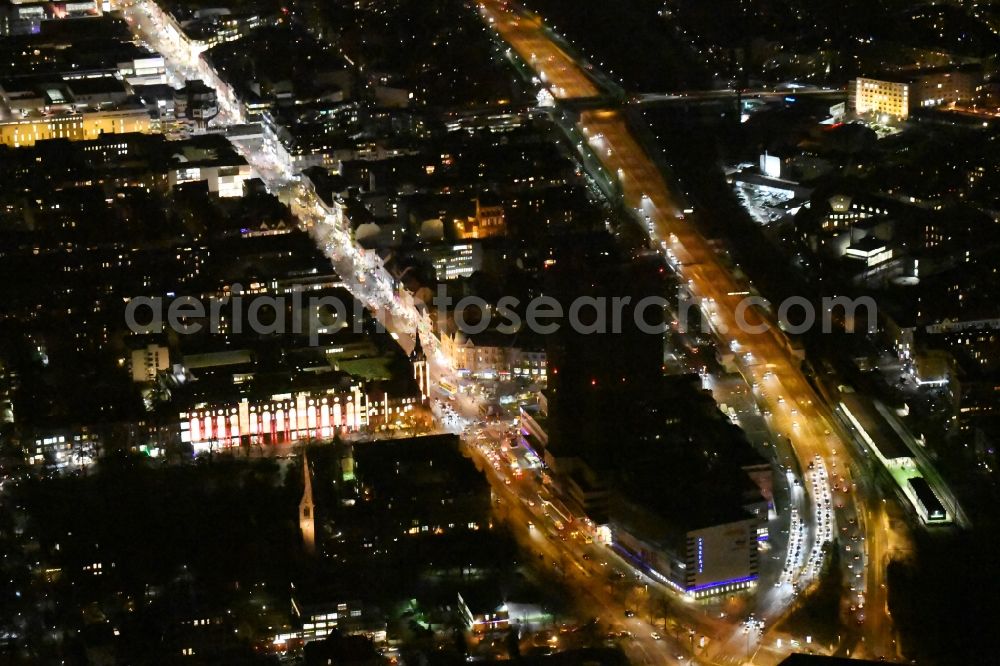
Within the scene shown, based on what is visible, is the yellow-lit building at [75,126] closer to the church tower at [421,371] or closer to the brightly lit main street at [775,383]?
the brightly lit main street at [775,383]

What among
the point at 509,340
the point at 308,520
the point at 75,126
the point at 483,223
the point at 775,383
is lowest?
the point at 308,520

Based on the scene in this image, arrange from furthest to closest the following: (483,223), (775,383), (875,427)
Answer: (483,223)
(775,383)
(875,427)

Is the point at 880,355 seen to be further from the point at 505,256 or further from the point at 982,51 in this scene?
the point at 982,51

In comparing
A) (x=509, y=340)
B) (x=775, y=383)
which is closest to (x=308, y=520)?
(x=509, y=340)

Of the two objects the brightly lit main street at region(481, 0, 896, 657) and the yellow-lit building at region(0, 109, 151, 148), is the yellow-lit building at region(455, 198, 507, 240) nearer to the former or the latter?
the brightly lit main street at region(481, 0, 896, 657)

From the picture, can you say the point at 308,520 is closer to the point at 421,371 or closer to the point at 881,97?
the point at 421,371

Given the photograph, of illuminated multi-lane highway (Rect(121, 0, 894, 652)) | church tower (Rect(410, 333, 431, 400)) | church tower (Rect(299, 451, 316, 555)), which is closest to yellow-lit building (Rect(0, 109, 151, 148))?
illuminated multi-lane highway (Rect(121, 0, 894, 652))

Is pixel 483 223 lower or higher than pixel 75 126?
lower
